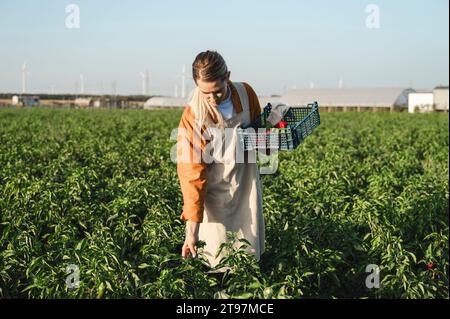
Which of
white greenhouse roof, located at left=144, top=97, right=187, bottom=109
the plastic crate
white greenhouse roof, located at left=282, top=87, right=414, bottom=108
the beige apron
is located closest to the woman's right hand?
the beige apron

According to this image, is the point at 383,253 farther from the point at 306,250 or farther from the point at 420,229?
the point at 420,229

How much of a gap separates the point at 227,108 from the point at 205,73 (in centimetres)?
39

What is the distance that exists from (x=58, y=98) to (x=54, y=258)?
9687 centimetres

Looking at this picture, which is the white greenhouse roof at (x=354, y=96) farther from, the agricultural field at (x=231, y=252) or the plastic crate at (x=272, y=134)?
the plastic crate at (x=272, y=134)

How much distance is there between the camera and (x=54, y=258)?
14.3 ft

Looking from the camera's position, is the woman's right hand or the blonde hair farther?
the woman's right hand

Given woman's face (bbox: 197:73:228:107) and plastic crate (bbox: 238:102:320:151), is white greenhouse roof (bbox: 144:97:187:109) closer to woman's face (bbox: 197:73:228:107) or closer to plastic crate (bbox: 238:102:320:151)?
plastic crate (bbox: 238:102:320:151)

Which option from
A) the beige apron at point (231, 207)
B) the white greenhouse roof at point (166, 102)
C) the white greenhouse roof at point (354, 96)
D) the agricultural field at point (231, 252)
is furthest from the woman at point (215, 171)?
the white greenhouse roof at point (166, 102)

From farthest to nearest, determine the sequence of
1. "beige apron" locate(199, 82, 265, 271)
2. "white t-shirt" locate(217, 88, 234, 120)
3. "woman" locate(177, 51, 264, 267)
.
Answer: "beige apron" locate(199, 82, 265, 271)
"white t-shirt" locate(217, 88, 234, 120)
"woman" locate(177, 51, 264, 267)

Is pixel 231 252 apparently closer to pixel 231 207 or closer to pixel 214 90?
pixel 231 207

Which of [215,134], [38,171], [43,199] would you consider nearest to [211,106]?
[215,134]

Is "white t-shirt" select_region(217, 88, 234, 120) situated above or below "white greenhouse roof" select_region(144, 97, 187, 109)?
below

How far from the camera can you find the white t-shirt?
3.62 meters
